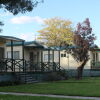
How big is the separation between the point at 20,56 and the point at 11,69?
8.68 m

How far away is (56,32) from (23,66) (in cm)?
3705

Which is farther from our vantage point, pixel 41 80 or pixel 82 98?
pixel 41 80

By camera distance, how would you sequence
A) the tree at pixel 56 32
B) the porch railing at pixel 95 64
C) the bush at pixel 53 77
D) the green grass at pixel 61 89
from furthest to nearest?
the tree at pixel 56 32 < the porch railing at pixel 95 64 < the bush at pixel 53 77 < the green grass at pixel 61 89

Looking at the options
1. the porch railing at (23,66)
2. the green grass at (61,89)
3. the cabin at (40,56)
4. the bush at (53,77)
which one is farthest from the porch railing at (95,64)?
the green grass at (61,89)

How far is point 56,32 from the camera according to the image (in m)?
65.7

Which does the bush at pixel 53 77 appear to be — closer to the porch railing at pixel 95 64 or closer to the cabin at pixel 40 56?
the cabin at pixel 40 56

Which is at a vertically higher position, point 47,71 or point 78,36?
point 78,36

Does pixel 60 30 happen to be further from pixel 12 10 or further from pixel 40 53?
pixel 12 10

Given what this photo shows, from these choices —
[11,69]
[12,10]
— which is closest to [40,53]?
[11,69]

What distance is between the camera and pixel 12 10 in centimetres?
1794

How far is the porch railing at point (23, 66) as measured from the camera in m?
27.5

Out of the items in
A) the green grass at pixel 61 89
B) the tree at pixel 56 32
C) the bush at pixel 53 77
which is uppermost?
the tree at pixel 56 32

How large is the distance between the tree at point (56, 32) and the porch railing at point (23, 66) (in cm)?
2789

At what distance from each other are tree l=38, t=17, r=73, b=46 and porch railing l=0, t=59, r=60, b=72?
27.9m
